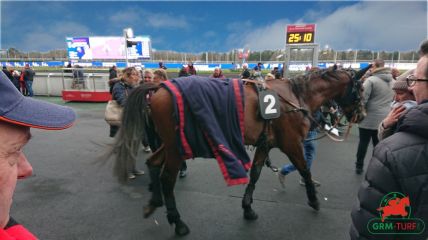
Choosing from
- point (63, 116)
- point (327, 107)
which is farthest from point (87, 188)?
point (327, 107)

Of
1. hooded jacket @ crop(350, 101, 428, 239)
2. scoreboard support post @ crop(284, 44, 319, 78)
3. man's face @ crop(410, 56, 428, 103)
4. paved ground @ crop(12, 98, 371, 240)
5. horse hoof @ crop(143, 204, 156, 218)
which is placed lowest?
paved ground @ crop(12, 98, 371, 240)

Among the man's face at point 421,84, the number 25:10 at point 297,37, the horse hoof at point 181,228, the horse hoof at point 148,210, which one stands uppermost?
the number 25:10 at point 297,37

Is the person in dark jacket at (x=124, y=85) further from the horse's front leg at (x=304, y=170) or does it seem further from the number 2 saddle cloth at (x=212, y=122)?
the horse's front leg at (x=304, y=170)

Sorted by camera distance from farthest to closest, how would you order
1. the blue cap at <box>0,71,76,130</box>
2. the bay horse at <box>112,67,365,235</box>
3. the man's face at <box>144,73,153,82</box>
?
the man's face at <box>144,73,153,82</box>
the bay horse at <box>112,67,365,235</box>
the blue cap at <box>0,71,76,130</box>

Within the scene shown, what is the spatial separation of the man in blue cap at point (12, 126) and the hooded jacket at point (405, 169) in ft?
4.43

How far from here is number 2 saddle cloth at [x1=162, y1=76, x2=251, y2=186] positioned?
2.32 meters

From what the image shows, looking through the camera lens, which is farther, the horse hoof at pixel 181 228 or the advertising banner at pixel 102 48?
the advertising banner at pixel 102 48

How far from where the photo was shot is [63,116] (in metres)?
0.90

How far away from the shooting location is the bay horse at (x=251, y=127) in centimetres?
257

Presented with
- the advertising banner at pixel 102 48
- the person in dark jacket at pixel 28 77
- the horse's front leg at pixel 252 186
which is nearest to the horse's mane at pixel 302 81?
the horse's front leg at pixel 252 186

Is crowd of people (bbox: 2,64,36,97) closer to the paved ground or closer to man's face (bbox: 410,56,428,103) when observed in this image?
the paved ground

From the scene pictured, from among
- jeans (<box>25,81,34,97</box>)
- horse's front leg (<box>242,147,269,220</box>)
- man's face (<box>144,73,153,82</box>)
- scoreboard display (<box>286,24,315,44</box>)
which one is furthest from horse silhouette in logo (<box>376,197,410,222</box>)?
jeans (<box>25,81,34,97</box>)

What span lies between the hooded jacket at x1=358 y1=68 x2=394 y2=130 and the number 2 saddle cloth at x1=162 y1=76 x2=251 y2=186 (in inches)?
109

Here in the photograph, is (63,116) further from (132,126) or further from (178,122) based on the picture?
(132,126)
